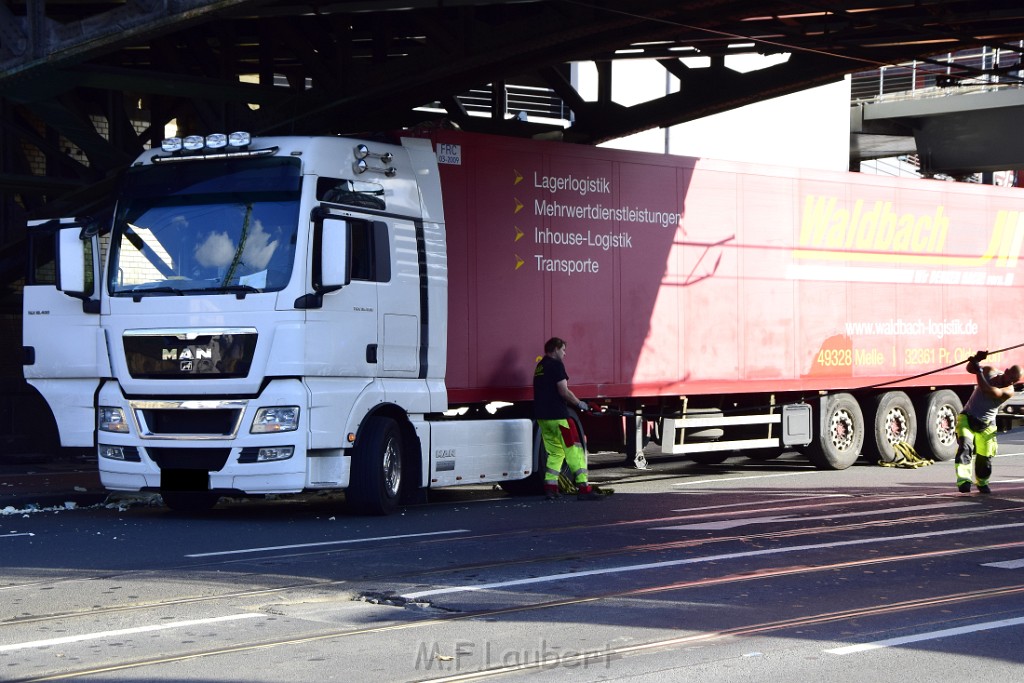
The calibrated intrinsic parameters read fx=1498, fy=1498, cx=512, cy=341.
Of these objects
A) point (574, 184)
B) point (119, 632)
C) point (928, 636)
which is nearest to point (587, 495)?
point (574, 184)

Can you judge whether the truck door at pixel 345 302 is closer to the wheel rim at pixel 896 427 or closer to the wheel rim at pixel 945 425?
the wheel rim at pixel 896 427

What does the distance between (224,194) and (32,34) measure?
380cm

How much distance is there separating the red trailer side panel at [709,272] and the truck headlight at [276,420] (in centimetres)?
232

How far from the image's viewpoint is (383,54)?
774 inches

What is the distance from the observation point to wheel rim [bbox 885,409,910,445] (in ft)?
67.3

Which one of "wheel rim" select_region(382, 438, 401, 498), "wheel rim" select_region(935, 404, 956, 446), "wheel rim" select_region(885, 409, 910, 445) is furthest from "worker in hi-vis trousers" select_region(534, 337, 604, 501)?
"wheel rim" select_region(935, 404, 956, 446)

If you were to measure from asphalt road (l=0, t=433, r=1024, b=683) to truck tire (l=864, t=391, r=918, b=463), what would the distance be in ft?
16.9

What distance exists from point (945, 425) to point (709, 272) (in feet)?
18.4

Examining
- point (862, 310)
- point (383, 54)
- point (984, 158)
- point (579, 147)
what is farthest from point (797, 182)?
point (984, 158)

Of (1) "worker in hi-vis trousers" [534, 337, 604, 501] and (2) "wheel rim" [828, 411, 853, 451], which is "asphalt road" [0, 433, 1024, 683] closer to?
(1) "worker in hi-vis trousers" [534, 337, 604, 501]

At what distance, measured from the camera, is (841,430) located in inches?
787

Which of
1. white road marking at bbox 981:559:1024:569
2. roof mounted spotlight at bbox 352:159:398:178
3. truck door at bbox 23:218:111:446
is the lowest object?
white road marking at bbox 981:559:1024:569

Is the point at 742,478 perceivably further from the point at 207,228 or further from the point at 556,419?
the point at 207,228

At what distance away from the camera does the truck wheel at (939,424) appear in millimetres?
21047
